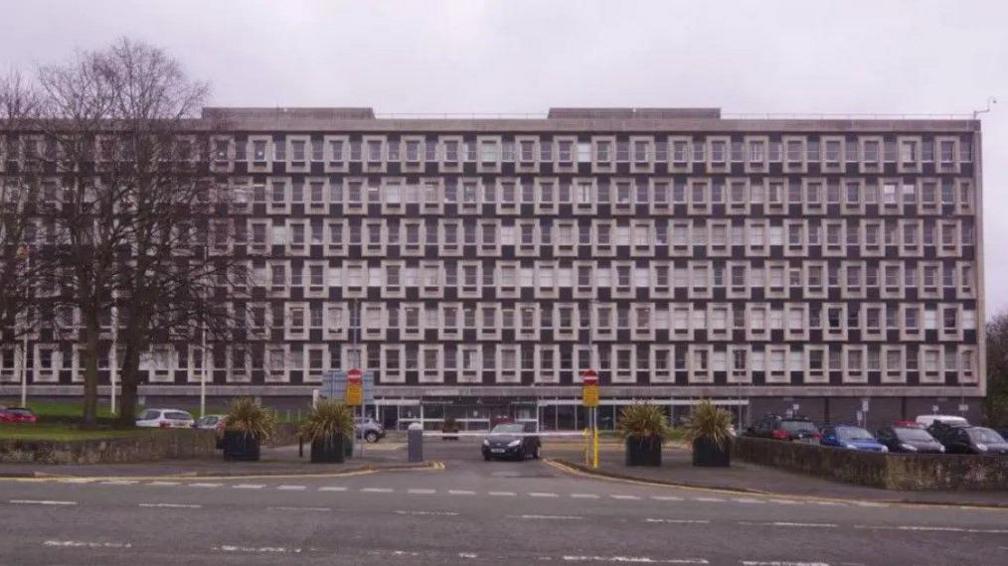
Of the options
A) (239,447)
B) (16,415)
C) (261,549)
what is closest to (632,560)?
Result: (261,549)

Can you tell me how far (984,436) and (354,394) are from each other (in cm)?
2358

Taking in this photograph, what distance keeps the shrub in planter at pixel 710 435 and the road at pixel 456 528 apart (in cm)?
1117

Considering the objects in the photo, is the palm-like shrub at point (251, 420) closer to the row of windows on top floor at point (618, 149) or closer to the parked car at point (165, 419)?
the parked car at point (165, 419)

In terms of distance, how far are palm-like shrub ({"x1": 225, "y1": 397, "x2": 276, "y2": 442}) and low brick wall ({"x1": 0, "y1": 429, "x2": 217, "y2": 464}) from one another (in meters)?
2.45

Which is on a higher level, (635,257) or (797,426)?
(635,257)

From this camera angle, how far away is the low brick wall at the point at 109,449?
28.5 meters

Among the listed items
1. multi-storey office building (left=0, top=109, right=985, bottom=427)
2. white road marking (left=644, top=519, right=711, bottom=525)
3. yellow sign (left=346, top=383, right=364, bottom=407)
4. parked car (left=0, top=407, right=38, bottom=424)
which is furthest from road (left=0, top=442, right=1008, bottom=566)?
multi-storey office building (left=0, top=109, right=985, bottom=427)

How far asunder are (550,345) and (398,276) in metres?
13.7

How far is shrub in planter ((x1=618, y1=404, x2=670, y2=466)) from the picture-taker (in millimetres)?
33844

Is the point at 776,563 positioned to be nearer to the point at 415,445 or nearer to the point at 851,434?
the point at 415,445

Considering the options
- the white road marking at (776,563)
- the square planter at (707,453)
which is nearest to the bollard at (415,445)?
the square planter at (707,453)

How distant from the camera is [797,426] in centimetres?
5394

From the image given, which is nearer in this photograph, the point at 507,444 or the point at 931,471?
the point at 931,471

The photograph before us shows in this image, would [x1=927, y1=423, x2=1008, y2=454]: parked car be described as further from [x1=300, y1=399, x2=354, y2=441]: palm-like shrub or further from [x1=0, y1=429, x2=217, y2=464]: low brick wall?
[x1=0, y1=429, x2=217, y2=464]: low brick wall
